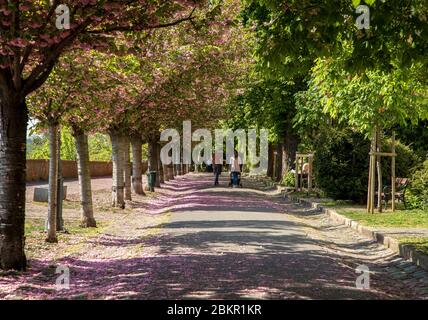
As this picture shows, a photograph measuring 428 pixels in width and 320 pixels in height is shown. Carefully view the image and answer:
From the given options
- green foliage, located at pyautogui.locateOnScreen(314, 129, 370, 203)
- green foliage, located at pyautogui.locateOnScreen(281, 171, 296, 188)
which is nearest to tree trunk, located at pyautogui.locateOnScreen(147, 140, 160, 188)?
green foliage, located at pyautogui.locateOnScreen(281, 171, 296, 188)

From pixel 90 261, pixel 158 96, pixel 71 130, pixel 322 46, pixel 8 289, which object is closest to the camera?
pixel 8 289

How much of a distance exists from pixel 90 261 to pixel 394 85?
8152 mm

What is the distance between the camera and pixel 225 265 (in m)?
9.70

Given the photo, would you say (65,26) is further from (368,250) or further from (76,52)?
(368,250)

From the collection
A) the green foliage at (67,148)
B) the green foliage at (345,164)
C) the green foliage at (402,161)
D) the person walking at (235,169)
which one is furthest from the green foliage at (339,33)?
the green foliage at (67,148)

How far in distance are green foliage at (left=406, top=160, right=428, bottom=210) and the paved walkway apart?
4.47 metres

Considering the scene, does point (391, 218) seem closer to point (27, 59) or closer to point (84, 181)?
point (84, 181)

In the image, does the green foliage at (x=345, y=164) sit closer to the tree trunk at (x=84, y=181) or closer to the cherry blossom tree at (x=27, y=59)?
the tree trunk at (x=84, y=181)

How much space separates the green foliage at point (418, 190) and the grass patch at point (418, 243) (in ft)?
23.6

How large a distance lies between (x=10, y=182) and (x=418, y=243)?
7.67 meters

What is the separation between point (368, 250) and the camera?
1298 cm

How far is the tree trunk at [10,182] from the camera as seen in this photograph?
9.46 metres

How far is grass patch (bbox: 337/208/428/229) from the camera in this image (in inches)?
616
